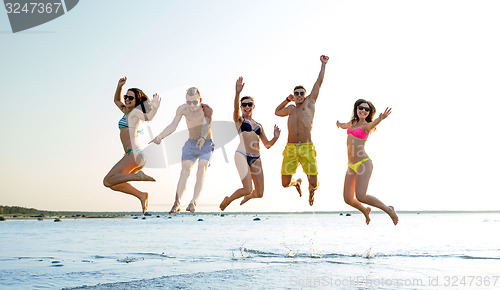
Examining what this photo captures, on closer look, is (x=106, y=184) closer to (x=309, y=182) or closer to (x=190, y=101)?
(x=190, y=101)

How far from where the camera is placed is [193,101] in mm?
12609

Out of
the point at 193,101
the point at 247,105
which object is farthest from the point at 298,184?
the point at 193,101

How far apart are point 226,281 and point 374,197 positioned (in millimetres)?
27317

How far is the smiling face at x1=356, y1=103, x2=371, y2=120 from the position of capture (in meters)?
13.3

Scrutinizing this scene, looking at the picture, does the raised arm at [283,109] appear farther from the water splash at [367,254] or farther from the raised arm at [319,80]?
the water splash at [367,254]

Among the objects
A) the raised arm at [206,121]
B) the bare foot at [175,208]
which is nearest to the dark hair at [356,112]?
the raised arm at [206,121]

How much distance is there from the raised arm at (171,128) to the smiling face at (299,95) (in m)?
3.28

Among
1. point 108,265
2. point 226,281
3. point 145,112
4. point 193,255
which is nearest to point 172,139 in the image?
point 145,112

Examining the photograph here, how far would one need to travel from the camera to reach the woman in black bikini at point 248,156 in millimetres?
13477

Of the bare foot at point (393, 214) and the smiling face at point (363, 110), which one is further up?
the smiling face at point (363, 110)

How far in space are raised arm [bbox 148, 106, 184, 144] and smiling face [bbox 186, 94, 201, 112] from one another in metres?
0.28

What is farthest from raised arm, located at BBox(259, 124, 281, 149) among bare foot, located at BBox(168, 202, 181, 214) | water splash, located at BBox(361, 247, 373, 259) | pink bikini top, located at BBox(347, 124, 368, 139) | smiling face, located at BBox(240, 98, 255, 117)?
water splash, located at BBox(361, 247, 373, 259)

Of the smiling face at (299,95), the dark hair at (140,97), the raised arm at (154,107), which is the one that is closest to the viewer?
the raised arm at (154,107)

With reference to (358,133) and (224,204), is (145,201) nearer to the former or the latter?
(224,204)
